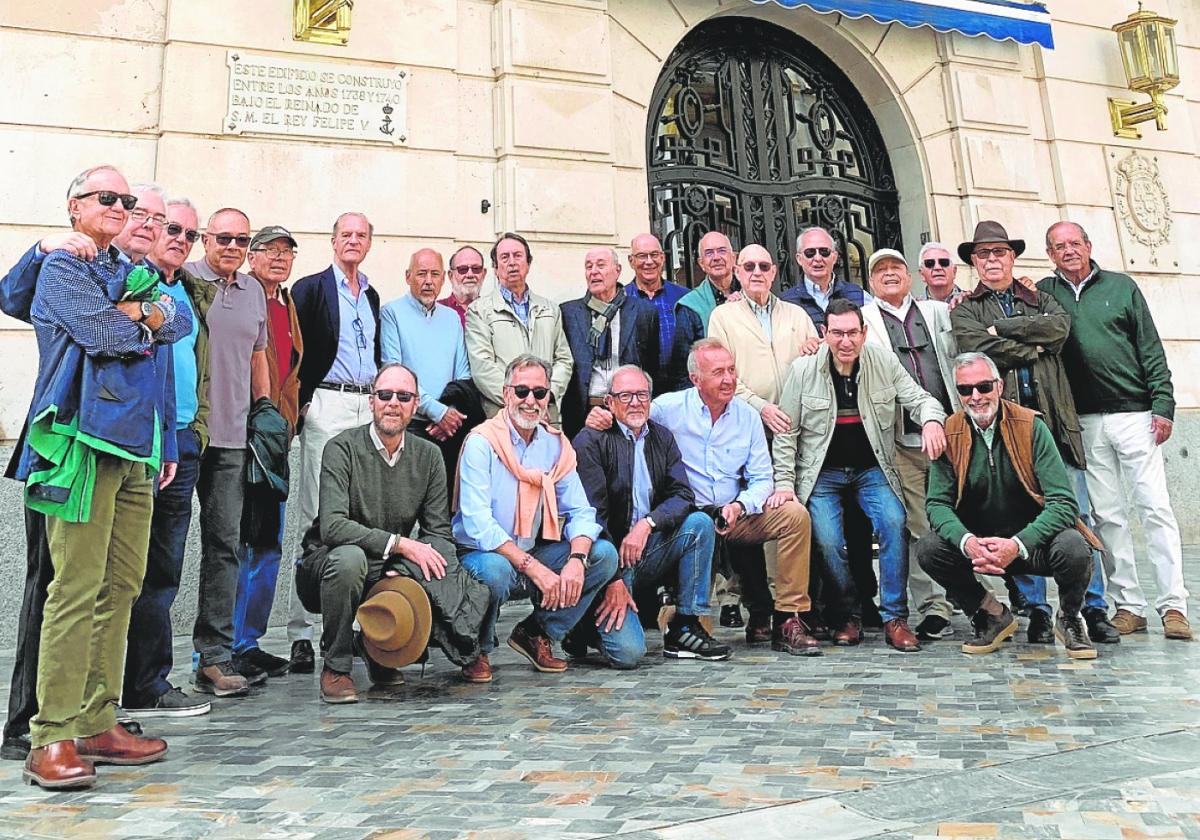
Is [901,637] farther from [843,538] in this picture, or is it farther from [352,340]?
[352,340]

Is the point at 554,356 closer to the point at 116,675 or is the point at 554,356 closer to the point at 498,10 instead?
the point at 116,675

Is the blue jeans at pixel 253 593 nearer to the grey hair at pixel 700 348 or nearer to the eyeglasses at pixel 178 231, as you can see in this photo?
the eyeglasses at pixel 178 231

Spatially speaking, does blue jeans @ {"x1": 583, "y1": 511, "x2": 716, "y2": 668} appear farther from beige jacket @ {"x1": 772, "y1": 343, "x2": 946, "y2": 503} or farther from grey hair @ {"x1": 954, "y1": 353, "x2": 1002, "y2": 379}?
grey hair @ {"x1": 954, "y1": 353, "x2": 1002, "y2": 379}

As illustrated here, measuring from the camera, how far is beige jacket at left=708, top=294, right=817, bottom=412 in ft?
18.2

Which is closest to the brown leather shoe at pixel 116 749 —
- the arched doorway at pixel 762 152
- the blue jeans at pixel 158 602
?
the blue jeans at pixel 158 602

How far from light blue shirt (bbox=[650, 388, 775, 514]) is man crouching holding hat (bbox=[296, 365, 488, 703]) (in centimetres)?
140

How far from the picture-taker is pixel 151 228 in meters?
3.38

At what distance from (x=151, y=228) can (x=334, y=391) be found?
Answer: 174cm

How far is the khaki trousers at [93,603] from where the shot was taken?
2934 millimetres

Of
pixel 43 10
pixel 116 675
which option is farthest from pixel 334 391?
pixel 43 10

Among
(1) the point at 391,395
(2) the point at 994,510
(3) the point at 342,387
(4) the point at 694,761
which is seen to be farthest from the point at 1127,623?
(3) the point at 342,387

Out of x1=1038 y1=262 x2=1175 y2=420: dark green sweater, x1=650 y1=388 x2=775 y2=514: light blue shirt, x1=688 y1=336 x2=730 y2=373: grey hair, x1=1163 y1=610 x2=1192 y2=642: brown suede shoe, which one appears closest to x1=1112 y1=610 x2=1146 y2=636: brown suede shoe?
x1=1163 y1=610 x2=1192 y2=642: brown suede shoe

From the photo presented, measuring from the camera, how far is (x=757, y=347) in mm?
5559

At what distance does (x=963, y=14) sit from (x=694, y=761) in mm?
7569
